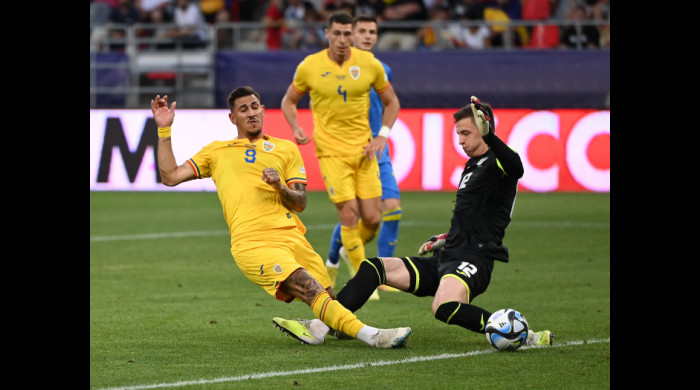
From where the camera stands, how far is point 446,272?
22.7 ft

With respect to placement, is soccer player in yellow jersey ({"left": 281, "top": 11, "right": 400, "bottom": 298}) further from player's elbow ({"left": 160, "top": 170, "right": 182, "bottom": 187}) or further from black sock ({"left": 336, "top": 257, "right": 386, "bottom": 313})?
player's elbow ({"left": 160, "top": 170, "right": 182, "bottom": 187})

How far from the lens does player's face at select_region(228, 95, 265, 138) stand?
7.11 m

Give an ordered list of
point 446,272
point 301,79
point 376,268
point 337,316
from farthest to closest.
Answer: point 301,79, point 376,268, point 446,272, point 337,316

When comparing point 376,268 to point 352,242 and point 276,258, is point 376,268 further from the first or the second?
point 352,242

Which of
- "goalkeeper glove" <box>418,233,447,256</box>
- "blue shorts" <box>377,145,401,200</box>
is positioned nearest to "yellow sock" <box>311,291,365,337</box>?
"goalkeeper glove" <box>418,233,447,256</box>

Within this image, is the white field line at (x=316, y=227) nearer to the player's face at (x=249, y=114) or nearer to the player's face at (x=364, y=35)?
the player's face at (x=364, y=35)

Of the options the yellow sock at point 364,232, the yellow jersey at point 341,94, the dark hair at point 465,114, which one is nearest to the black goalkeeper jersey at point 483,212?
the dark hair at point 465,114

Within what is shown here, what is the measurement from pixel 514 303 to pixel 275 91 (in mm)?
11238

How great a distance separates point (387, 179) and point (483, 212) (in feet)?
10.2

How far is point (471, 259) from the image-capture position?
692cm

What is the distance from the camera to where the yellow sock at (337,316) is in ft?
21.9

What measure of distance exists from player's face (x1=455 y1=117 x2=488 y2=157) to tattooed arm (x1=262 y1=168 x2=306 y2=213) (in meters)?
1.07

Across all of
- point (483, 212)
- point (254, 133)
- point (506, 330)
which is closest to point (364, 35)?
point (254, 133)

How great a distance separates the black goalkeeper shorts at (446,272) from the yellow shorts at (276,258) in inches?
24.3
